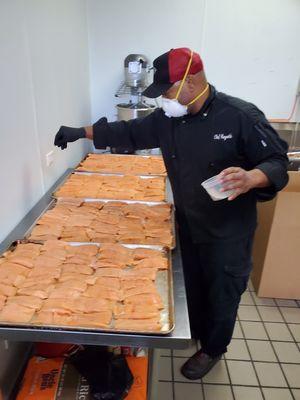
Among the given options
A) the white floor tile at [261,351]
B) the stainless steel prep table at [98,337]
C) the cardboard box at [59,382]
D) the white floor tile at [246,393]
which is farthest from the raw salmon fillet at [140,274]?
the white floor tile at [261,351]

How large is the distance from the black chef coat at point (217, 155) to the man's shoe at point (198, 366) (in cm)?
69

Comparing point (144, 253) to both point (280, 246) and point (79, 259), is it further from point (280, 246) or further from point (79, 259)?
point (280, 246)

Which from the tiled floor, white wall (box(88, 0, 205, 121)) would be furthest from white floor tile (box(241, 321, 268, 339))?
white wall (box(88, 0, 205, 121))

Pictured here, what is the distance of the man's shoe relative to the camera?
5.41 ft

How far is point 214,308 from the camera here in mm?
1501

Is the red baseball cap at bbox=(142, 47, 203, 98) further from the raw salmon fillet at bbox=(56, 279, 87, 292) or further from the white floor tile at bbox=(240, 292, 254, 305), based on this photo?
the white floor tile at bbox=(240, 292, 254, 305)

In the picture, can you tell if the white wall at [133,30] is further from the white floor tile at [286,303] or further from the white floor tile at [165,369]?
the white floor tile at [165,369]

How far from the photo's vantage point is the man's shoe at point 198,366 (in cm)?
165

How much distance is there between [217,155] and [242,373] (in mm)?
1167

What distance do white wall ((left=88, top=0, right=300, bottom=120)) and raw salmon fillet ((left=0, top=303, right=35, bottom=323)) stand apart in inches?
87.0

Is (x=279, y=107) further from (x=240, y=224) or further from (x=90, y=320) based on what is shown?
(x=90, y=320)

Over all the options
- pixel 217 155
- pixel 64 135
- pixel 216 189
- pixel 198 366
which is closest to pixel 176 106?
pixel 217 155

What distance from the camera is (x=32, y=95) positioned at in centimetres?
153

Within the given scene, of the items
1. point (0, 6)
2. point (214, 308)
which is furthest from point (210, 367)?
point (0, 6)
